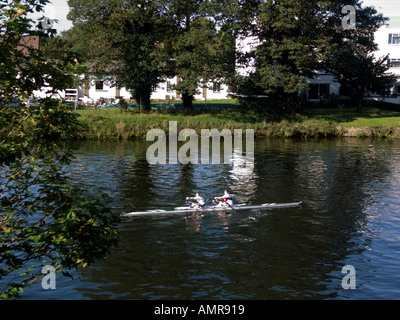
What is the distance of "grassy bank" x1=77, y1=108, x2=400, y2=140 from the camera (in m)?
54.5

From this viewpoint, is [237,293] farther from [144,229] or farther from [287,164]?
[287,164]

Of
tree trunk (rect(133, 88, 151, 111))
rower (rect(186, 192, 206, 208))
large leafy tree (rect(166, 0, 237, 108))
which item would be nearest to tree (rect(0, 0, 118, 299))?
rower (rect(186, 192, 206, 208))

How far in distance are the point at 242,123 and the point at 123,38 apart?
17957mm

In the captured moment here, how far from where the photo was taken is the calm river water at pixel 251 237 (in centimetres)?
1783

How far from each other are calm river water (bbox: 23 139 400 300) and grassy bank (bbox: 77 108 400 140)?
502 inches

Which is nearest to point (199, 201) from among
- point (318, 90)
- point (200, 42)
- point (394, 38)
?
point (200, 42)

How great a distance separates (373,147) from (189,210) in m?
32.6

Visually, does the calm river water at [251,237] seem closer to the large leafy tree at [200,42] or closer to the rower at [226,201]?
the rower at [226,201]

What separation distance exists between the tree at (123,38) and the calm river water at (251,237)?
1969cm

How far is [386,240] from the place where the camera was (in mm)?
23156

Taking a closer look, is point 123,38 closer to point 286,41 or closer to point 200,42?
point 200,42

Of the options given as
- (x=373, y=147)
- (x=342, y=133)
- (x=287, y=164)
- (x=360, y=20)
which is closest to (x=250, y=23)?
(x=360, y=20)

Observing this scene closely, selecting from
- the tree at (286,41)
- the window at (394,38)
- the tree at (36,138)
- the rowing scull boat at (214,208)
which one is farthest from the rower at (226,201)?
the window at (394,38)

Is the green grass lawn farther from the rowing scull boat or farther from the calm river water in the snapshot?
the rowing scull boat
